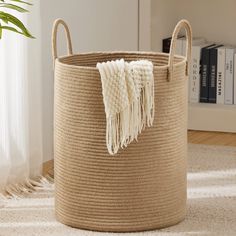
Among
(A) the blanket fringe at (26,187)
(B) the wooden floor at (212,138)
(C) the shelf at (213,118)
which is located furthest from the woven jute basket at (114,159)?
(C) the shelf at (213,118)

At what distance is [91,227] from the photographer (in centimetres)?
218

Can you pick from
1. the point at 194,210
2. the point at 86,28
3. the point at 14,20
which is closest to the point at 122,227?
the point at 194,210

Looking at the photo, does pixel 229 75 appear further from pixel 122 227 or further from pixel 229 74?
pixel 122 227

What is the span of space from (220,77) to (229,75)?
0.14 feet

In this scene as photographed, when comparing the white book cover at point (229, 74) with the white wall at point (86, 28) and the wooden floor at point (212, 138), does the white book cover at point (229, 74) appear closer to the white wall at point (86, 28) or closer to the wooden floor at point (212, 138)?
the wooden floor at point (212, 138)

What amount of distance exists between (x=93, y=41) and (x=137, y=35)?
0.32 metres

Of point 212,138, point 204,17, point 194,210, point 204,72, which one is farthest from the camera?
point 204,17

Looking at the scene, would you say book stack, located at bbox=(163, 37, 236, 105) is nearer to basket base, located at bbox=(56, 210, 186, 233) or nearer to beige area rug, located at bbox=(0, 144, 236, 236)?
beige area rug, located at bbox=(0, 144, 236, 236)

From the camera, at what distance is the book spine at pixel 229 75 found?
3434mm

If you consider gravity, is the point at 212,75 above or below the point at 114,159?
above

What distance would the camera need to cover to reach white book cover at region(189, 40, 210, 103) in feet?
11.4

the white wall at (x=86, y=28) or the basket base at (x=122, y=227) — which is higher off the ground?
the white wall at (x=86, y=28)

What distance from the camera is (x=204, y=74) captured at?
3.49 meters

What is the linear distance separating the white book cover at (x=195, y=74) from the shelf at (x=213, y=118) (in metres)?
0.09
